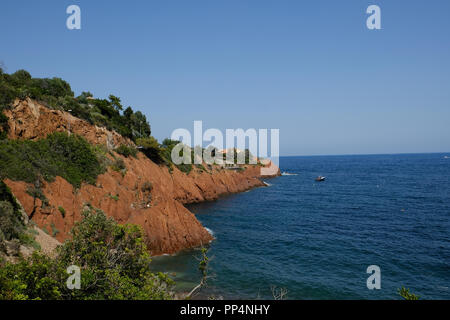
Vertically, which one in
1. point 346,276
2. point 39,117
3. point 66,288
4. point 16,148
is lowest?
point 346,276

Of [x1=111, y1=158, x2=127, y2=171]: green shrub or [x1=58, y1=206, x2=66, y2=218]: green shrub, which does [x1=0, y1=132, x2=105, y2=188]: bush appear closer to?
[x1=111, y1=158, x2=127, y2=171]: green shrub

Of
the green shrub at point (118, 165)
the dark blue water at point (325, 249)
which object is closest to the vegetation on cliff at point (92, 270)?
the dark blue water at point (325, 249)

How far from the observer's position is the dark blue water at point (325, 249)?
20.5 m

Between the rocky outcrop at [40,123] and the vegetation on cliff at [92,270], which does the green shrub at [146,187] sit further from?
the vegetation on cliff at [92,270]

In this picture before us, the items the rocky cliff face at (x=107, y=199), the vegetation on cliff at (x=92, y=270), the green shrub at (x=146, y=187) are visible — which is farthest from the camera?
the green shrub at (x=146, y=187)

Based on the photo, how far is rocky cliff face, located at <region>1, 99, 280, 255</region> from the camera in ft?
68.8

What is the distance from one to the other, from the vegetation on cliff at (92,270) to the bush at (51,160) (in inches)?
472

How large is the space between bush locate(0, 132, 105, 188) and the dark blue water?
1241cm

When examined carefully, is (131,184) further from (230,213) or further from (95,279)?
(95,279)

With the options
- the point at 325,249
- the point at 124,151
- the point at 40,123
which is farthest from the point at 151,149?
the point at 325,249

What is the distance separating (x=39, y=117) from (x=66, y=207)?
11.3m

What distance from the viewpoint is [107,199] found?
26.7m

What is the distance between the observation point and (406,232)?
105ft

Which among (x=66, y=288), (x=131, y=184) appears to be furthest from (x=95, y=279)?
(x=131, y=184)
